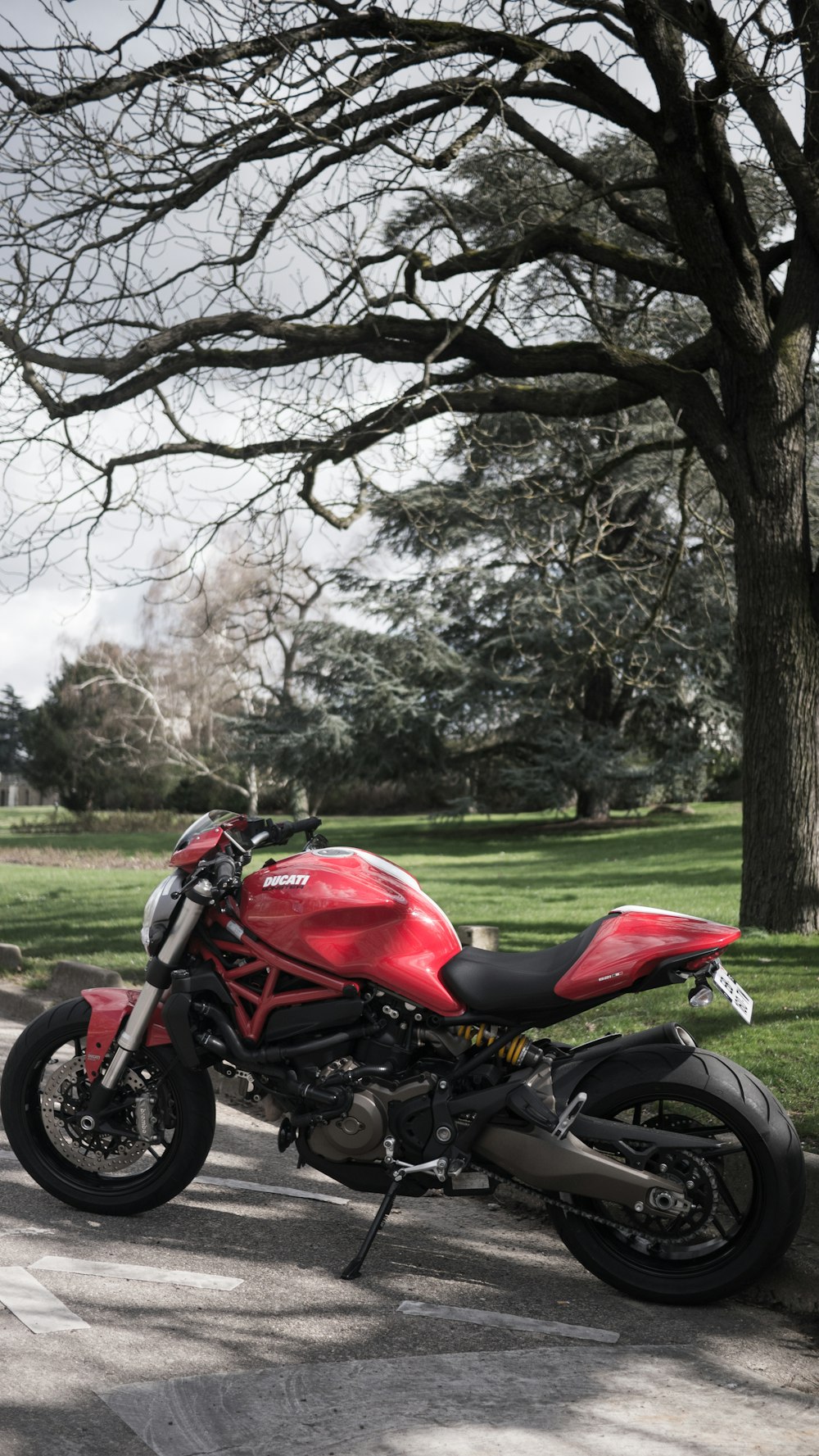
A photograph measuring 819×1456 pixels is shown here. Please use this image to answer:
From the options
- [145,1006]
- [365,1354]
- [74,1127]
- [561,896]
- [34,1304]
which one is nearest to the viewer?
[365,1354]

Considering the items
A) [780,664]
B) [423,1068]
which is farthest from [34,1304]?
[780,664]

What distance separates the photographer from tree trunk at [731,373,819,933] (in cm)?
920

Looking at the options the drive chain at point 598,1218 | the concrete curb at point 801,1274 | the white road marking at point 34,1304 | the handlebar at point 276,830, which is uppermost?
the handlebar at point 276,830

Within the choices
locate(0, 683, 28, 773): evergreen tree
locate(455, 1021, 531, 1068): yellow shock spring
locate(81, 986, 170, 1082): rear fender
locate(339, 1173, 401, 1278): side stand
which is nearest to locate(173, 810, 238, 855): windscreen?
locate(81, 986, 170, 1082): rear fender

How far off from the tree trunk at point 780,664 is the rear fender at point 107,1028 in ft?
19.4

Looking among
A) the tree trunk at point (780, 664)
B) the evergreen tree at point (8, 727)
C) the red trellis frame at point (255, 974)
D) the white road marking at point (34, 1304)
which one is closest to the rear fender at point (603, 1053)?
the red trellis frame at point (255, 974)

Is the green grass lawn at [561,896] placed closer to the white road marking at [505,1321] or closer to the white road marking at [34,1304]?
the white road marking at [505,1321]

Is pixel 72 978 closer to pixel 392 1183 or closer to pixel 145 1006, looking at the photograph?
pixel 145 1006

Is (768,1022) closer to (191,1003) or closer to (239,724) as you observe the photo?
(191,1003)

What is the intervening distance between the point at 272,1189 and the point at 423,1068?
1.21 meters

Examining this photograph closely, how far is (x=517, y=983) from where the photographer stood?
385 centimetres

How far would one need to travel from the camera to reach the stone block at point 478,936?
7109 millimetres

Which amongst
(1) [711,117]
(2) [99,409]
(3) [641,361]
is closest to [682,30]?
(1) [711,117]

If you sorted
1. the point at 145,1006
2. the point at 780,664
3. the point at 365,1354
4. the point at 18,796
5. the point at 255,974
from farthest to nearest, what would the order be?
1. the point at 18,796
2. the point at 780,664
3. the point at 145,1006
4. the point at 255,974
5. the point at 365,1354
